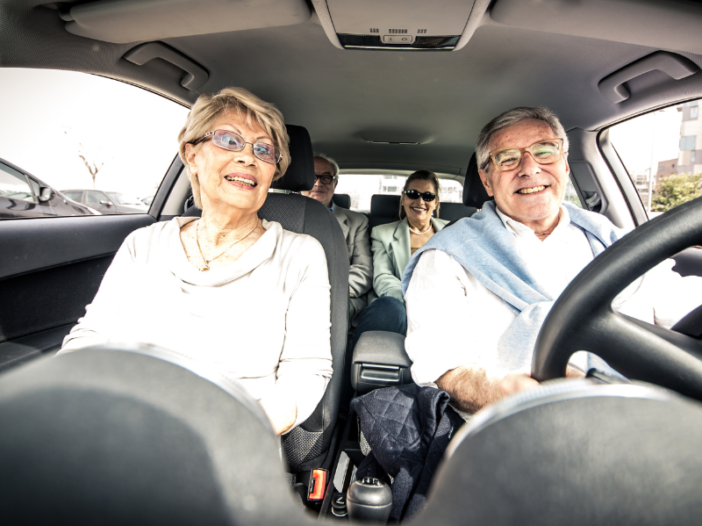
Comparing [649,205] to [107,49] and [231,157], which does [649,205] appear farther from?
[107,49]

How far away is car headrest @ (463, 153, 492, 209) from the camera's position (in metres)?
1.96

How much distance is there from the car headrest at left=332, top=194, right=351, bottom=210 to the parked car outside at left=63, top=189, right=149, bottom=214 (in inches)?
67.1

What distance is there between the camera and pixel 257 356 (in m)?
1.23

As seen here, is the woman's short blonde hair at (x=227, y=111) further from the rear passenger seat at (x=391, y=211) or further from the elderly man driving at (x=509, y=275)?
the rear passenger seat at (x=391, y=211)

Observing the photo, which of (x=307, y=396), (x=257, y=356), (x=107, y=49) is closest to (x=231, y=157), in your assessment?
(x=107, y=49)

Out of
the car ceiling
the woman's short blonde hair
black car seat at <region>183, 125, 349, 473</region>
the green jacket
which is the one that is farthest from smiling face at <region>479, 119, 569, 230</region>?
the green jacket

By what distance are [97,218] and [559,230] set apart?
209cm

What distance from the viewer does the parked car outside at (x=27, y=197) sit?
5.26 feet

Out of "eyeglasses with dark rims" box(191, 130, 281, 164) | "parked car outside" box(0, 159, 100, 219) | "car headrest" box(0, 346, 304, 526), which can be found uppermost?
"eyeglasses with dark rims" box(191, 130, 281, 164)

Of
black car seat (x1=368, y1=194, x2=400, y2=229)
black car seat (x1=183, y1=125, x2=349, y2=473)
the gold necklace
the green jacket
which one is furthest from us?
black car seat (x1=368, y1=194, x2=400, y2=229)

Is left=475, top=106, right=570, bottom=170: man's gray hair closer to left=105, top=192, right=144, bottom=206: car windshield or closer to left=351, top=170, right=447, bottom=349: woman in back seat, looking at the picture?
left=351, top=170, right=447, bottom=349: woman in back seat

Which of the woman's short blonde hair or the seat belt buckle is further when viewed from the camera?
the woman's short blonde hair

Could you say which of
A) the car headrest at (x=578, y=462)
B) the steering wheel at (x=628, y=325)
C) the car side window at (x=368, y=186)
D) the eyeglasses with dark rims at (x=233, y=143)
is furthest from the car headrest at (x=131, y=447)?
the car side window at (x=368, y=186)

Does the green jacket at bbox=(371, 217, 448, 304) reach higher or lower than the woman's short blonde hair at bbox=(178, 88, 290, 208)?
lower
